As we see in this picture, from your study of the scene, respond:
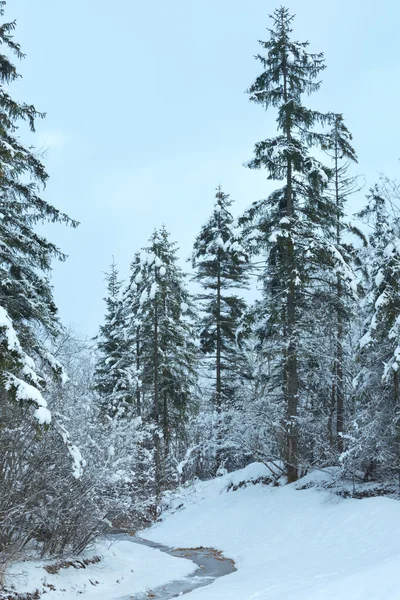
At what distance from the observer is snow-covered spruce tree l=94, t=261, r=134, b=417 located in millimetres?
29938

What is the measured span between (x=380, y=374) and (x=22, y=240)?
10.6m

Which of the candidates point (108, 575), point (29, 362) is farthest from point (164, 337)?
point (29, 362)

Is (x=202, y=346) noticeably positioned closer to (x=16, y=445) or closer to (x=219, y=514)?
(x=219, y=514)

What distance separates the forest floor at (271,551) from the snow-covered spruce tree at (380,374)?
122 centimetres

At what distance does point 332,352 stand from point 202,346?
992cm

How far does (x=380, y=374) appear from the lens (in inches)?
619

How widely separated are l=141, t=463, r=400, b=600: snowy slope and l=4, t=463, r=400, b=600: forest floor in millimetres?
33

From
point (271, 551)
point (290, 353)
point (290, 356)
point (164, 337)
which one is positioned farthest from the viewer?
point (164, 337)

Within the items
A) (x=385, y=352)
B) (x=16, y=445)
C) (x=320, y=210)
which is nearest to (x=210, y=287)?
(x=320, y=210)

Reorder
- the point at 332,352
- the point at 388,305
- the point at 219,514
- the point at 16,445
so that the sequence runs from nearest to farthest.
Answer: the point at 16,445 < the point at 388,305 < the point at 332,352 < the point at 219,514

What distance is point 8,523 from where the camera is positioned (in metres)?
10.1

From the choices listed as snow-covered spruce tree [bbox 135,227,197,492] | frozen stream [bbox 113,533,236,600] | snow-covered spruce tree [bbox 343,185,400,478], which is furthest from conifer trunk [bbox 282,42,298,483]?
snow-covered spruce tree [bbox 135,227,197,492]

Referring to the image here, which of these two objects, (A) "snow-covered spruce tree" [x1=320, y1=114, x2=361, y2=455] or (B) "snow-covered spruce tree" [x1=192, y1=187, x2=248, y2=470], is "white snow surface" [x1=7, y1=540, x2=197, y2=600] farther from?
(B) "snow-covered spruce tree" [x1=192, y1=187, x2=248, y2=470]

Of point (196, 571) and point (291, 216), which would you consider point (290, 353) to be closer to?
point (291, 216)
